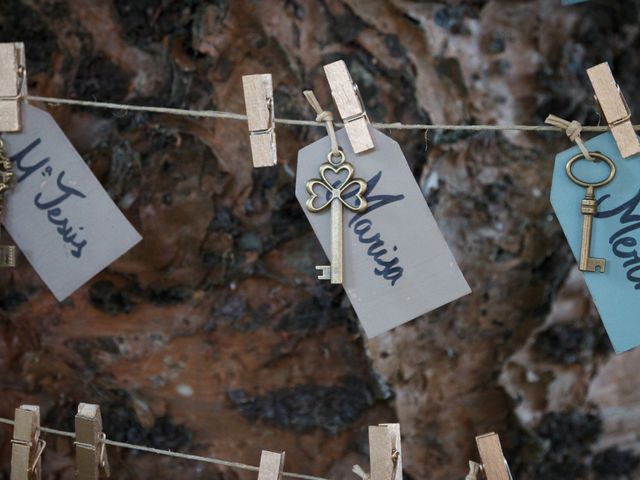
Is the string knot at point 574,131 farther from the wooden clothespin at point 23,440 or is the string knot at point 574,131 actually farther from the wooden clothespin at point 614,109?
Answer: the wooden clothespin at point 23,440

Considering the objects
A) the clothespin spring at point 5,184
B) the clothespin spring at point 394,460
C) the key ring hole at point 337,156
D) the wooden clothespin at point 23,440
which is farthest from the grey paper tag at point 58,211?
the clothespin spring at point 394,460

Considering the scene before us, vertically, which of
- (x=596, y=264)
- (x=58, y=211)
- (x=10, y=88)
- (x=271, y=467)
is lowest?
(x=271, y=467)

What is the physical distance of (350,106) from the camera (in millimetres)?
722

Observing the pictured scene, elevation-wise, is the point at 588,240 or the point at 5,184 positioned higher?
the point at 5,184

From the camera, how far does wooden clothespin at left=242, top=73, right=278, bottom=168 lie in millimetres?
737

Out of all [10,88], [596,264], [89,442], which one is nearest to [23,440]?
[89,442]

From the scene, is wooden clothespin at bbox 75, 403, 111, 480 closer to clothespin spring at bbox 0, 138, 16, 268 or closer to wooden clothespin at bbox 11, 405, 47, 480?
wooden clothespin at bbox 11, 405, 47, 480

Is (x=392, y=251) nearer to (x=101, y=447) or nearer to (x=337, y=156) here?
(x=337, y=156)

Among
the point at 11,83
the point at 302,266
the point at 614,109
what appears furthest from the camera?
the point at 302,266

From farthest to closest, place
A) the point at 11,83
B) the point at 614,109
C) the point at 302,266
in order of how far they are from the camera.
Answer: the point at 302,266 < the point at 11,83 < the point at 614,109

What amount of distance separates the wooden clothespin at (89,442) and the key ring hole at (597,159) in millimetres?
545

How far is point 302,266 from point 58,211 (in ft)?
1.29

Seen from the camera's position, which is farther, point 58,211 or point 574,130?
point 58,211

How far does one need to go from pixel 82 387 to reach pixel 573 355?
0.74 m
